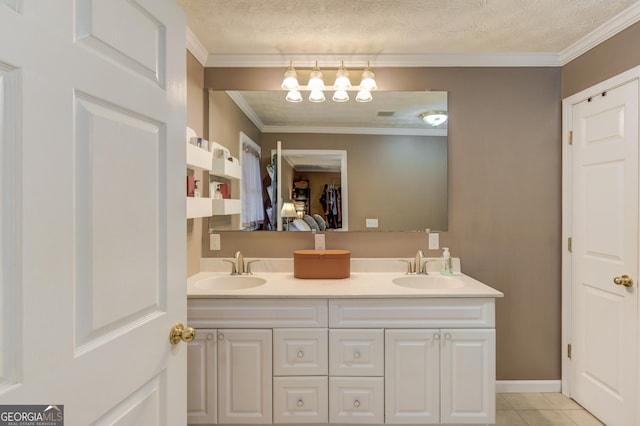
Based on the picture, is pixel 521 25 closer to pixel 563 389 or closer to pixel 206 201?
pixel 206 201

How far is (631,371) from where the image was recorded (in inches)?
73.5

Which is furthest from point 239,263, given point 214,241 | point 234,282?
point 214,241

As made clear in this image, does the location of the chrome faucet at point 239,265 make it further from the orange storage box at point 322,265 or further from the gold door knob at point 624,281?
the gold door knob at point 624,281

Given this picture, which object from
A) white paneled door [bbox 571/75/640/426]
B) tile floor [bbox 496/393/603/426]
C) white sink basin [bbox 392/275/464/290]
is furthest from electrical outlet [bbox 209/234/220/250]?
white paneled door [bbox 571/75/640/426]

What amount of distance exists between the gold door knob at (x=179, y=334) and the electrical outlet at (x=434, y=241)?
5.91 ft

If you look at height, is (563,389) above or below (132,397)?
below

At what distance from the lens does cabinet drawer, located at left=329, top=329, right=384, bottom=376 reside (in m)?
1.88

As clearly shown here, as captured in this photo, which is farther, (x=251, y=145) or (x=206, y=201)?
(x=251, y=145)

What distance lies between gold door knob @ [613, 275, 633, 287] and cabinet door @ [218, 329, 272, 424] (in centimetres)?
194

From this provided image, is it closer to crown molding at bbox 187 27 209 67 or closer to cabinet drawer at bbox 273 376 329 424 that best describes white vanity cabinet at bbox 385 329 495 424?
cabinet drawer at bbox 273 376 329 424

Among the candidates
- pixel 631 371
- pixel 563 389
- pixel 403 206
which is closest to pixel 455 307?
pixel 403 206

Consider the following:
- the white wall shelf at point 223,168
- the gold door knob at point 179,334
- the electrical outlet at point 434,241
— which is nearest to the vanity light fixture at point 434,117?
the electrical outlet at point 434,241

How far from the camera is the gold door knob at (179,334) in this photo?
3.39 ft

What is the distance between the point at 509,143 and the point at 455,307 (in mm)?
1265
